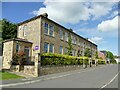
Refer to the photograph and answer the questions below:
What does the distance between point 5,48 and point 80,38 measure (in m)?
24.2

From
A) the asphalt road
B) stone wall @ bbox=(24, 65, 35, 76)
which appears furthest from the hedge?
the asphalt road

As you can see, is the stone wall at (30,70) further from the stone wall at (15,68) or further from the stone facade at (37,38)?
the stone facade at (37,38)

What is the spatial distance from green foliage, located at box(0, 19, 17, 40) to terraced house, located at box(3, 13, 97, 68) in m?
6.84

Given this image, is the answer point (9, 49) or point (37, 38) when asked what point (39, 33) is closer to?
point (37, 38)

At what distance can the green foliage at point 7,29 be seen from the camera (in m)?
40.0

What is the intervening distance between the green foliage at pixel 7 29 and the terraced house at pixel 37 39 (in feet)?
22.4

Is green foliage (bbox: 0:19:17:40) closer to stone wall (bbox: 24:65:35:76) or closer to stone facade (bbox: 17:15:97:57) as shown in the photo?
stone facade (bbox: 17:15:97:57)

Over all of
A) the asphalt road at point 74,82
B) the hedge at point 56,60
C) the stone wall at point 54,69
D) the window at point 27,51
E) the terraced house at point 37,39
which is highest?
the terraced house at point 37,39

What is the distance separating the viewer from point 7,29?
1612 inches

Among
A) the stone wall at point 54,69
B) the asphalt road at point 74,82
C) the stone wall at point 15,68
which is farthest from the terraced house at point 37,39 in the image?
the asphalt road at point 74,82

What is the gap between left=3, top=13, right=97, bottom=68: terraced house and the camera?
88.7ft

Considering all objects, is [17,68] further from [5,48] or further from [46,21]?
[46,21]

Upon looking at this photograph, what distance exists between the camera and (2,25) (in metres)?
40.2

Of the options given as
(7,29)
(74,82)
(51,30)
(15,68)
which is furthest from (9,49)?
(7,29)
